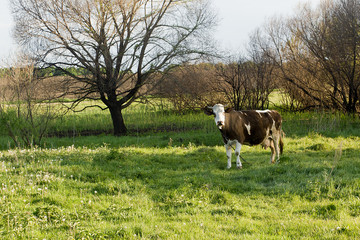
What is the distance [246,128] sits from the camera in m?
10.3

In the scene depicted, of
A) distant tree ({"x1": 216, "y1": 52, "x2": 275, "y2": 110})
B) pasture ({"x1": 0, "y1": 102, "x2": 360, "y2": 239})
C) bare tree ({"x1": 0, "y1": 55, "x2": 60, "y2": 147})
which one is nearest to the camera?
pasture ({"x1": 0, "y1": 102, "x2": 360, "y2": 239})

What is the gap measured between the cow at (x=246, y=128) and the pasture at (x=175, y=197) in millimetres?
584


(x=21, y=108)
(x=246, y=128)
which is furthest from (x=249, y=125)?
(x=21, y=108)

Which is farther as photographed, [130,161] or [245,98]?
[245,98]

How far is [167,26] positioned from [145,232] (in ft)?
53.6

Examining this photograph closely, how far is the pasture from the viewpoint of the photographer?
16.8ft

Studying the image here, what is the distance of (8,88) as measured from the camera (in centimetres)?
1541

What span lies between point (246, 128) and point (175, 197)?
4350mm

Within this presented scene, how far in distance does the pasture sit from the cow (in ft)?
1.92

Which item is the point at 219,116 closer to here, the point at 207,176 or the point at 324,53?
the point at 207,176

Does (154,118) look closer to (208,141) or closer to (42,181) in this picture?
(208,141)

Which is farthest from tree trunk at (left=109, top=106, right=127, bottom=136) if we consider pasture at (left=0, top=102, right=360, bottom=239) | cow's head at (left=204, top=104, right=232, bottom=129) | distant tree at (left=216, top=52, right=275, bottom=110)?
cow's head at (left=204, top=104, right=232, bottom=129)

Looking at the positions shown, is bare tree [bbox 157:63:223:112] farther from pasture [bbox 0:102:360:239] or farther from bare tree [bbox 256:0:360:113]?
pasture [bbox 0:102:360:239]

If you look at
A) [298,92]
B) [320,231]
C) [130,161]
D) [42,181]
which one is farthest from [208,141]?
[298,92]
